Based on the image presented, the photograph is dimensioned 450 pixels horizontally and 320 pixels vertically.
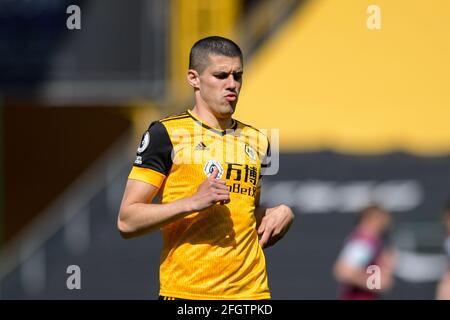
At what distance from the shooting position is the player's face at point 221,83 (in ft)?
19.4

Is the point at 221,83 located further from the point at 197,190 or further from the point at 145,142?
the point at 197,190

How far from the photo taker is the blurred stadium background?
1432 centimetres

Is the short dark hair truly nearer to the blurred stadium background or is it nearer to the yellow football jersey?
the yellow football jersey

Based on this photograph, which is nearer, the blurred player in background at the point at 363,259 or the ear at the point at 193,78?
the ear at the point at 193,78

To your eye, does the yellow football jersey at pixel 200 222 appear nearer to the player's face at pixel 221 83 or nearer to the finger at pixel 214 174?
the finger at pixel 214 174

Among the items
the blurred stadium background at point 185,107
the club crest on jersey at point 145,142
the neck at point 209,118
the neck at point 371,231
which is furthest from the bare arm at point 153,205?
the blurred stadium background at point 185,107

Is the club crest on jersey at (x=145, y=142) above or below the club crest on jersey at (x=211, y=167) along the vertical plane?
above

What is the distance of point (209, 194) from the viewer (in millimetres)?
5566

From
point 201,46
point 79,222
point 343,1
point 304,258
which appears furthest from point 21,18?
point 201,46

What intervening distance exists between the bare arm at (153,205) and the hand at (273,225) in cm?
48

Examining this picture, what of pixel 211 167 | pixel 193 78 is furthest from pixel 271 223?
pixel 193 78

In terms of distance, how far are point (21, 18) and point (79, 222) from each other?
3.17 m

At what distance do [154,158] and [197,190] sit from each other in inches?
11.3
